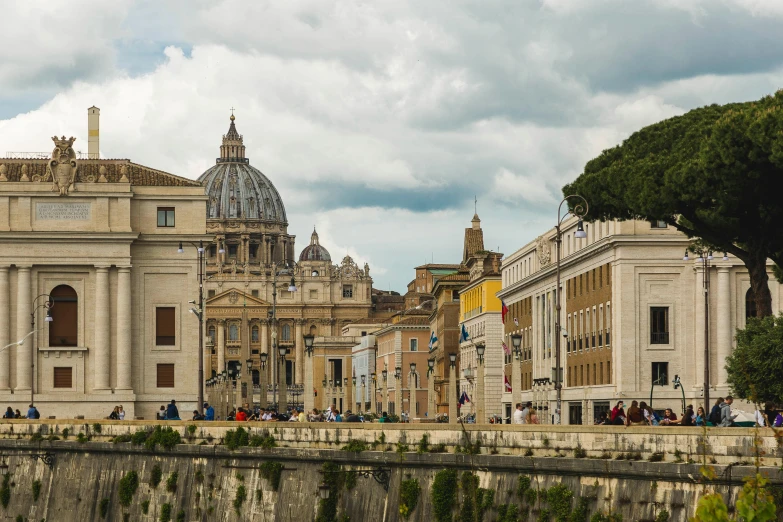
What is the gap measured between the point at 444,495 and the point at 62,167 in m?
47.4

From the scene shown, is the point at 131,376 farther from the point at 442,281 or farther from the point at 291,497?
the point at 442,281

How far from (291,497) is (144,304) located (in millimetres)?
39307

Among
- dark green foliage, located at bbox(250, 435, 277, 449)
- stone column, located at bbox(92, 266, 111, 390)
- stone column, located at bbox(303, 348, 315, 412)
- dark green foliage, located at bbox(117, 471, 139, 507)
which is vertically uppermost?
stone column, located at bbox(92, 266, 111, 390)

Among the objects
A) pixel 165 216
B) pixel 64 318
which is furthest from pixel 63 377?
pixel 165 216

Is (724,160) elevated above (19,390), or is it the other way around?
(724,160)

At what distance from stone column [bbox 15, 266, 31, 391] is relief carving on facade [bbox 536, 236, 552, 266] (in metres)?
27.6

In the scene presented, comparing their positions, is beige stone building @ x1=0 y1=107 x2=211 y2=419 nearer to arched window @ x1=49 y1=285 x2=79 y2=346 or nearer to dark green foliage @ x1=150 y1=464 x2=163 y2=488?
arched window @ x1=49 y1=285 x2=79 y2=346

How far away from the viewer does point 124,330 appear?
79.8 m

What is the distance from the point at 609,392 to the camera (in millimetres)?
76500

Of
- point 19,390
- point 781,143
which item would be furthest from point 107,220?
point 781,143

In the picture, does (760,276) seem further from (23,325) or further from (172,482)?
(23,325)

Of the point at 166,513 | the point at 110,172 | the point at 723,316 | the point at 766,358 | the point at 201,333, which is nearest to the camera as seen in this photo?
the point at 166,513

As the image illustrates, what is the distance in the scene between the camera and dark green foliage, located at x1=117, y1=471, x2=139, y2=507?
162 ft

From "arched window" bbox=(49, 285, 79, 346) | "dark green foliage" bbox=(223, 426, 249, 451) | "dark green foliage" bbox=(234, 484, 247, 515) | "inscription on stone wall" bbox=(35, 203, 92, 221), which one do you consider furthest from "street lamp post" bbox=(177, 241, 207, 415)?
"dark green foliage" bbox=(234, 484, 247, 515)
